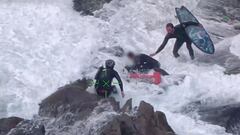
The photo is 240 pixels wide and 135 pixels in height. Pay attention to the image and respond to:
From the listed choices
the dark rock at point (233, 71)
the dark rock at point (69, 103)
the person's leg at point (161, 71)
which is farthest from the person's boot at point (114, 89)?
the dark rock at point (233, 71)

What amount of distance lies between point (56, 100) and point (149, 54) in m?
4.10

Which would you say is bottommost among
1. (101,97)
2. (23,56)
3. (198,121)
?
(198,121)

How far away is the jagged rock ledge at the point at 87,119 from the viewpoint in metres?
8.93

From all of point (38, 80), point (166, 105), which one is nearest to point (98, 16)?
point (38, 80)

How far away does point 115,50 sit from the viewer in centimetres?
1381

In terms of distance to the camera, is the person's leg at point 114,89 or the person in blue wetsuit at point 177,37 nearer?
the person's leg at point 114,89

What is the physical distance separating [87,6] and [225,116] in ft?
21.9

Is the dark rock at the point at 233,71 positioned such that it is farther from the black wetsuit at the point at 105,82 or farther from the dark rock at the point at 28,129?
the dark rock at the point at 28,129

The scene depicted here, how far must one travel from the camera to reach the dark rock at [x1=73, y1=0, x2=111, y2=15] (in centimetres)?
1566

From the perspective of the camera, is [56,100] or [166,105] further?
[166,105]

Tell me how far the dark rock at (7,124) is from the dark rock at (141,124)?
1.86m

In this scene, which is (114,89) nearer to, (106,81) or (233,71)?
(106,81)

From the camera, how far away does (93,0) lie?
16.1 m

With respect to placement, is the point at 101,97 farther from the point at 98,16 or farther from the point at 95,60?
the point at 98,16
